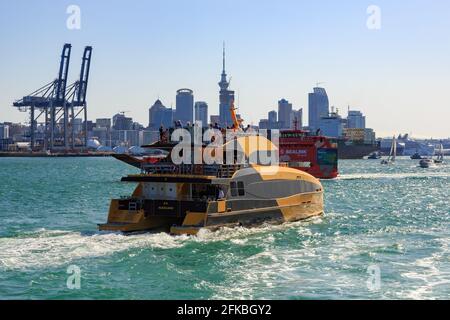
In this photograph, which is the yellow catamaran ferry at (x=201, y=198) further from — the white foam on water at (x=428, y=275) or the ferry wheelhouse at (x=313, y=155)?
the ferry wheelhouse at (x=313, y=155)

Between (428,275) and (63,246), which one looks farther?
(63,246)

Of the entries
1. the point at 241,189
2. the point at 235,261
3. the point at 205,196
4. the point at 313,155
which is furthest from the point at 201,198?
the point at 313,155

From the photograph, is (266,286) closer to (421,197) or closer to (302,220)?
(302,220)

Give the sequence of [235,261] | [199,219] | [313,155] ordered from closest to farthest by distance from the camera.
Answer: [235,261] < [199,219] < [313,155]

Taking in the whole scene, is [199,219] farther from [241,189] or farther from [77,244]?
[77,244]

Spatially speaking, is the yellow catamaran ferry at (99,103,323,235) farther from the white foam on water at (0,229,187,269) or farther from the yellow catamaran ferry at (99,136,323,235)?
the white foam on water at (0,229,187,269)

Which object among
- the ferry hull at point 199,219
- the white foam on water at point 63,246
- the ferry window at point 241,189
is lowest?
the white foam on water at point 63,246

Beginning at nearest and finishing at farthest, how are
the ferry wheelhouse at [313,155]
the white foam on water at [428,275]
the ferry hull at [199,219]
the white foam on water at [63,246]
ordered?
the white foam on water at [428,275] < the white foam on water at [63,246] < the ferry hull at [199,219] < the ferry wheelhouse at [313,155]

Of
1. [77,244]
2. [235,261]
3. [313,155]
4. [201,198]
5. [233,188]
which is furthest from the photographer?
[313,155]

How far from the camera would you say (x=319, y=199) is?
116 ft

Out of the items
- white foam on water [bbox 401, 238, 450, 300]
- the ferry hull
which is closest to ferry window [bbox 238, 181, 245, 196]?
the ferry hull

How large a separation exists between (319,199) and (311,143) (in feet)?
178

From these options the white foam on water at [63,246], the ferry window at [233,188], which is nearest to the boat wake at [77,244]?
the white foam on water at [63,246]
